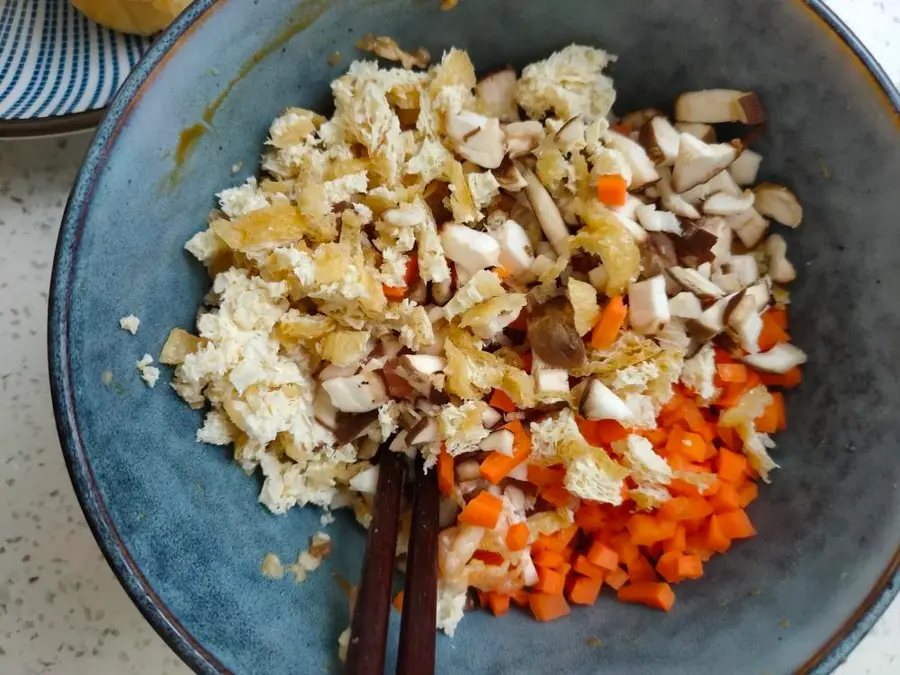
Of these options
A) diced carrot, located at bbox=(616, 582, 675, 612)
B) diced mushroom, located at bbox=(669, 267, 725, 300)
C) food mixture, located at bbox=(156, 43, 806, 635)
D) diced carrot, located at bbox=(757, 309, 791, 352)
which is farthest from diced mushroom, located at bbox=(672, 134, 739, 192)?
diced carrot, located at bbox=(616, 582, 675, 612)

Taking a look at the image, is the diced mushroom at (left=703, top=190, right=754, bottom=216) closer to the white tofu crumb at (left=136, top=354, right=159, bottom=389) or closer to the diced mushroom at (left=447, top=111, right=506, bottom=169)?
the diced mushroom at (left=447, top=111, right=506, bottom=169)

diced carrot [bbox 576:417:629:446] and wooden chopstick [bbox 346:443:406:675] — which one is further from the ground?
wooden chopstick [bbox 346:443:406:675]

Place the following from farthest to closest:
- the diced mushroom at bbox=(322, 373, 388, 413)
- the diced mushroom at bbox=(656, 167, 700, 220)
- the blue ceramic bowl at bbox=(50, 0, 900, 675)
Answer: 1. the diced mushroom at bbox=(656, 167, 700, 220)
2. the diced mushroom at bbox=(322, 373, 388, 413)
3. the blue ceramic bowl at bbox=(50, 0, 900, 675)

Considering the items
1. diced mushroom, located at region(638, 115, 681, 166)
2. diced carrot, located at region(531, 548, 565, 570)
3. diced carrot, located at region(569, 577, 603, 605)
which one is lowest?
diced carrot, located at region(569, 577, 603, 605)

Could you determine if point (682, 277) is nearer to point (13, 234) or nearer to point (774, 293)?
point (774, 293)

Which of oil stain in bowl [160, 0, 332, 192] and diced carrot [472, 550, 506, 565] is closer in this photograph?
oil stain in bowl [160, 0, 332, 192]

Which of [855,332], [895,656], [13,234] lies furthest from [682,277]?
[13,234]
